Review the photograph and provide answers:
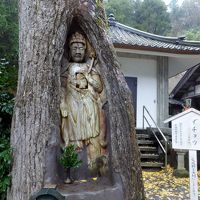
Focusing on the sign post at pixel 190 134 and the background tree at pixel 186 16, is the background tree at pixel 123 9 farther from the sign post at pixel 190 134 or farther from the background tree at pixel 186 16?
the sign post at pixel 190 134

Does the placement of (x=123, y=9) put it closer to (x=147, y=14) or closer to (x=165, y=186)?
(x=147, y=14)

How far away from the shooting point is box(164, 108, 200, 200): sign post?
14.1ft

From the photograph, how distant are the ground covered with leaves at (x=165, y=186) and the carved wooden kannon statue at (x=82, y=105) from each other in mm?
2791

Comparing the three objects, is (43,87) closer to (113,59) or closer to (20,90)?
(20,90)

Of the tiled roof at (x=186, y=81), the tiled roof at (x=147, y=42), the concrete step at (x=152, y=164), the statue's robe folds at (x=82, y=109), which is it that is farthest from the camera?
the tiled roof at (x=186, y=81)

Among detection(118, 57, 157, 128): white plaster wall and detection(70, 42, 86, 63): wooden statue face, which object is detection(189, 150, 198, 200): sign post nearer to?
detection(70, 42, 86, 63): wooden statue face

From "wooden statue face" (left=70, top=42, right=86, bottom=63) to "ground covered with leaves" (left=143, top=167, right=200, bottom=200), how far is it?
3.46 metres

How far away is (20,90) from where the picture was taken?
11.5 ft

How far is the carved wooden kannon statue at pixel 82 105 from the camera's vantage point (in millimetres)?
3559

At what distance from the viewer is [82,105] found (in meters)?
3.60

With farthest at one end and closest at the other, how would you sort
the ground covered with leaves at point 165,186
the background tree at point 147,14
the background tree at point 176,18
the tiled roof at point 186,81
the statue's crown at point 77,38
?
the background tree at point 176,18 → the background tree at point 147,14 → the tiled roof at point 186,81 → the ground covered with leaves at point 165,186 → the statue's crown at point 77,38

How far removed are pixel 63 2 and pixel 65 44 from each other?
0.52 meters

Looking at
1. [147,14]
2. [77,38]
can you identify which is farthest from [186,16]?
[77,38]

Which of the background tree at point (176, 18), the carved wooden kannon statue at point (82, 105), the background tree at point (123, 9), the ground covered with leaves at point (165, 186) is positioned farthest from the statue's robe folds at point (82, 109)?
the background tree at point (176, 18)
